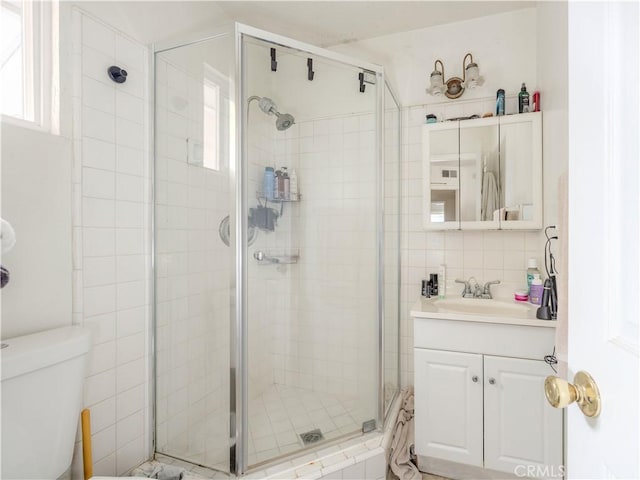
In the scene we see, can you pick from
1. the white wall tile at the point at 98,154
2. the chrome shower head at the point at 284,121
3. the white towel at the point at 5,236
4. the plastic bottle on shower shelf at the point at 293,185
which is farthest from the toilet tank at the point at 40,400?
the chrome shower head at the point at 284,121

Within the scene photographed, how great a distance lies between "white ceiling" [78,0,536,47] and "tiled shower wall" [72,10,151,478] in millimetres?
325

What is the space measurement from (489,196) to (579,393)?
163 cm

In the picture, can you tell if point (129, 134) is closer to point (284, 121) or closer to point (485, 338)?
point (284, 121)

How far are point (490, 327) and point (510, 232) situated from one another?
2.26 ft

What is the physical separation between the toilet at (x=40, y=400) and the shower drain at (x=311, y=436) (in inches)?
35.8

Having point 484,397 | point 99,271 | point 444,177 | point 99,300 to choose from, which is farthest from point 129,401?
point 444,177

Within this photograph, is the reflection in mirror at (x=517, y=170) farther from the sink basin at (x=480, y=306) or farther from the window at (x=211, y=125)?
the window at (x=211, y=125)

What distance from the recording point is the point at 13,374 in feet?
2.92

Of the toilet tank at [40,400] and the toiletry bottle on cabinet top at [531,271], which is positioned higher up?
the toiletry bottle on cabinet top at [531,271]

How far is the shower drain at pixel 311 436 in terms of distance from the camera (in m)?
1.57

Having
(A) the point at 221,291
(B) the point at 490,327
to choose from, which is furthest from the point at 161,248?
(B) the point at 490,327

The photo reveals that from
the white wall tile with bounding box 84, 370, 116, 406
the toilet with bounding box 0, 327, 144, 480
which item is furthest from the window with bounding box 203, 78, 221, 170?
the white wall tile with bounding box 84, 370, 116, 406

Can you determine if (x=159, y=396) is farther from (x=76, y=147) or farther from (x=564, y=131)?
(x=564, y=131)

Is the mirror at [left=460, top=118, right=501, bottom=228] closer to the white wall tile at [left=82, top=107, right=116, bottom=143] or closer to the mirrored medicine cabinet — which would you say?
the mirrored medicine cabinet
